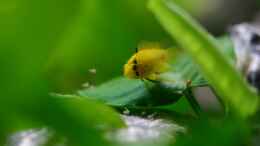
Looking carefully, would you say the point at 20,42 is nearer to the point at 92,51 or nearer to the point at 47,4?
the point at 47,4

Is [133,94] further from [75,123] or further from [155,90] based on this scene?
[75,123]

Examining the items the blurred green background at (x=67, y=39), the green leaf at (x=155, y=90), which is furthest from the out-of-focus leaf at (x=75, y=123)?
the green leaf at (x=155, y=90)

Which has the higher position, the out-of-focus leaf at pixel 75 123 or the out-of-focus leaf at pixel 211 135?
the out-of-focus leaf at pixel 75 123

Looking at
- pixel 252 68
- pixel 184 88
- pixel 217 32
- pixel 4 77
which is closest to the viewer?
pixel 4 77

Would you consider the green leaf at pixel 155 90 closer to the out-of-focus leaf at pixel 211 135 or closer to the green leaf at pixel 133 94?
the green leaf at pixel 133 94

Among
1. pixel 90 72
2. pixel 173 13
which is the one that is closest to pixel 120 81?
pixel 90 72

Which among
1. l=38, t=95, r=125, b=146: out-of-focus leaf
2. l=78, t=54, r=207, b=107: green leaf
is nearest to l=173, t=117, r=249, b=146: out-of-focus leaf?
l=38, t=95, r=125, b=146: out-of-focus leaf

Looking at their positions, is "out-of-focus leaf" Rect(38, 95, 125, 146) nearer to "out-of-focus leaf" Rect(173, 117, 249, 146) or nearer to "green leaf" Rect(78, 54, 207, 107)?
"out-of-focus leaf" Rect(173, 117, 249, 146)

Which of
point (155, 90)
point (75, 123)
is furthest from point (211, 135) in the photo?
point (155, 90)
